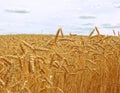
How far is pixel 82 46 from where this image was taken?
371cm

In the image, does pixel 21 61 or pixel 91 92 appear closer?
pixel 21 61

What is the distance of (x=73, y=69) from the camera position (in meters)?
3.33

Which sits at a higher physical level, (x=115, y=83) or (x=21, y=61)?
(x=21, y=61)

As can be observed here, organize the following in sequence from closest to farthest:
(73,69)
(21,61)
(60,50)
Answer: (21,61) < (73,69) < (60,50)

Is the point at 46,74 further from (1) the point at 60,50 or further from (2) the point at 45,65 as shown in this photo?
(1) the point at 60,50

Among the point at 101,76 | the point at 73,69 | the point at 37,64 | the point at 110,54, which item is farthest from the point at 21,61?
the point at 110,54

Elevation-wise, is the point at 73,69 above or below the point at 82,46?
below

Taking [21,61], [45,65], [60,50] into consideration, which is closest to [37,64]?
[45,65]

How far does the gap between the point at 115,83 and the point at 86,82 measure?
2.13 feet

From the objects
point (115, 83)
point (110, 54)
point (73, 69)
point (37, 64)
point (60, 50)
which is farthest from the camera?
point (110, 54)

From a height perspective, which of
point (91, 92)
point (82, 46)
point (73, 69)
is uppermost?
point (82, 46)

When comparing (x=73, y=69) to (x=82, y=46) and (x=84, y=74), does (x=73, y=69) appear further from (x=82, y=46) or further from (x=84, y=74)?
(x=82, y=46)

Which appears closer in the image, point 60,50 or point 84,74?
point 84,74

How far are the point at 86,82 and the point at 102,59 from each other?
0.70 meters
